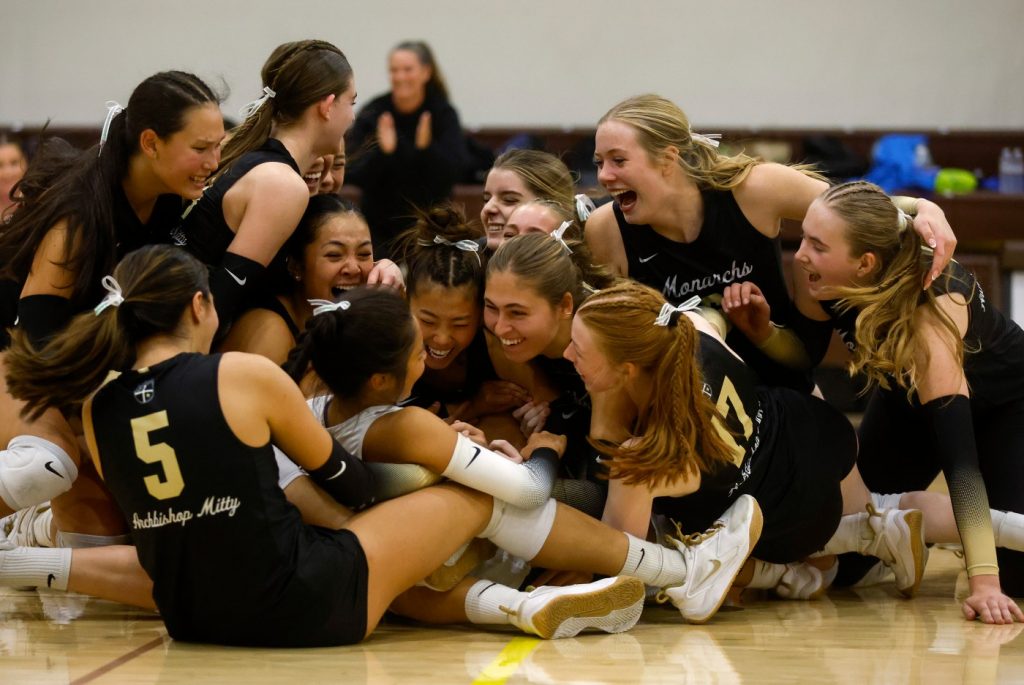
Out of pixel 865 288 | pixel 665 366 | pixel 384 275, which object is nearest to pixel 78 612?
pixel 384 275

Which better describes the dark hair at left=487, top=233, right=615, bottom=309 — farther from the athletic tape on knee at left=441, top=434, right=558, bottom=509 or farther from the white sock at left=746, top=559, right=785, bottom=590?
the white sock at left=746, top=559, right=785, bottom=590

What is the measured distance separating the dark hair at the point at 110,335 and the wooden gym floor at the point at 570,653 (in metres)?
0.61

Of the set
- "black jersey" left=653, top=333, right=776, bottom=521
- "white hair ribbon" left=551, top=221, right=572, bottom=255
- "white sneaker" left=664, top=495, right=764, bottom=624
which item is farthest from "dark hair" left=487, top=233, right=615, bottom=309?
"white sneaker" left=664, top=495, right=764, bottom=624

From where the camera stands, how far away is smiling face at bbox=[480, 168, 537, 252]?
4227 millimetres

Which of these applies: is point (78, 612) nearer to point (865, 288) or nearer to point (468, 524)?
point (468, 524)

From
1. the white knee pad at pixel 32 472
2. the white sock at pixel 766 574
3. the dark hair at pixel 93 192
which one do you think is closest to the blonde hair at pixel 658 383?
the white sock at pixel 766 574

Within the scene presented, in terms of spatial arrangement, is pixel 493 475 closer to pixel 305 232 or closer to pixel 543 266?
pixel 543 266

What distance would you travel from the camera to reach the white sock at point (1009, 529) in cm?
359

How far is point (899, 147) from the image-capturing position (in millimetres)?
8477

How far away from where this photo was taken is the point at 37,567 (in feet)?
10.5

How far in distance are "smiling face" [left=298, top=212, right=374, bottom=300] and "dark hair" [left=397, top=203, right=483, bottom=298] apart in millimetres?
150

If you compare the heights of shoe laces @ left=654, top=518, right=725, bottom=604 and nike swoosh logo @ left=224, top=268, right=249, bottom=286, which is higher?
nike swoosh logo @ left=224, top=268, right=249, bottom=286

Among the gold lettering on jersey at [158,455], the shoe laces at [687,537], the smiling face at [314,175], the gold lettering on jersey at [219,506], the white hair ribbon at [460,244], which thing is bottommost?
the shoe laces at [687,537]

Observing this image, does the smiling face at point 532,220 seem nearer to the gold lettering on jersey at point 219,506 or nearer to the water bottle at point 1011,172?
the gold lettering on jersey at point 219,506
